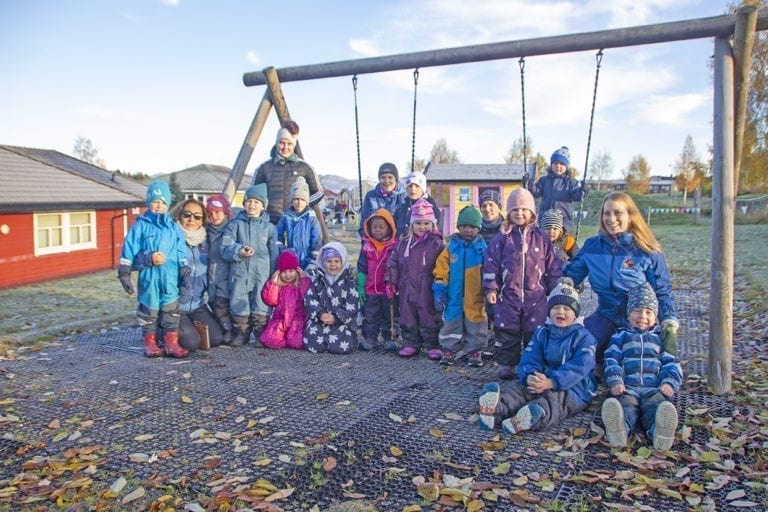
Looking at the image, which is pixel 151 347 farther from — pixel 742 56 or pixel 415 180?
pixel 742 56

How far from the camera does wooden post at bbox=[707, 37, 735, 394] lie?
4.83 meters

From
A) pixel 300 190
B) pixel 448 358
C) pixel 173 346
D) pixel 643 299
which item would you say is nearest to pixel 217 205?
pixel 300 190

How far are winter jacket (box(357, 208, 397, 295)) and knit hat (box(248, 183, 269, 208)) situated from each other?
4.27 ft

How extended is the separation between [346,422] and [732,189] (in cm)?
379

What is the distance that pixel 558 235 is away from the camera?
6137 mm

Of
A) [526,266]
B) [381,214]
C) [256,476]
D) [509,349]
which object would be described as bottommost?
[256,476]

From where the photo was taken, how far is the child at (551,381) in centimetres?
411

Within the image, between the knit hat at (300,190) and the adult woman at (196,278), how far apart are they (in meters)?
1.06

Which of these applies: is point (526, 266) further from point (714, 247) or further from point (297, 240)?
point (297, 240)

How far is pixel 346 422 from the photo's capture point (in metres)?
4.22

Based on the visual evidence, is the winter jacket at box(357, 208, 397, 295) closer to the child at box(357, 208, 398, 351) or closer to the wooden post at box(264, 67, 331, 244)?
the child at box(357, 208, 398, 351)

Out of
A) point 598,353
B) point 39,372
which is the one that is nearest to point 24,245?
point 39,372

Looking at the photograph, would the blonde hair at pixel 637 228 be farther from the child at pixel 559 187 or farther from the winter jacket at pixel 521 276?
the child at pixel 559 187

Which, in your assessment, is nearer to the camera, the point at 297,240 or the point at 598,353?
the point at 598,353
